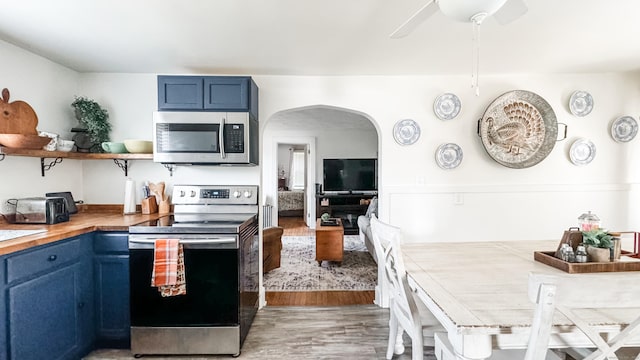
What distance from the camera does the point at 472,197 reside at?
3068 mm

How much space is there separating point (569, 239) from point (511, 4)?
1.27m

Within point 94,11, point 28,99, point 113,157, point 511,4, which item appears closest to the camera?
point 511,4

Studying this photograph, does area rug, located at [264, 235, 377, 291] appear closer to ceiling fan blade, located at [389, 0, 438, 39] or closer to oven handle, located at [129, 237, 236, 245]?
oven handle, located at [129, 237, 236, 245]

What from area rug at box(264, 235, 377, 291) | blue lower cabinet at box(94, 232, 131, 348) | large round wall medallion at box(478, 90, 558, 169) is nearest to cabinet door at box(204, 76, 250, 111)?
blue lower cabinet at box(94, 232, 131, 348)

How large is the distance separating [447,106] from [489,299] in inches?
87.2

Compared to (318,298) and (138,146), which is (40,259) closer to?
(138,146)

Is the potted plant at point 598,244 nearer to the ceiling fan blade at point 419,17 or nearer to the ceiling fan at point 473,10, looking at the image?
the ceiling fan at point 473,10

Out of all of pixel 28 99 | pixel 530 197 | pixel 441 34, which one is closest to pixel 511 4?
pixel 441 34

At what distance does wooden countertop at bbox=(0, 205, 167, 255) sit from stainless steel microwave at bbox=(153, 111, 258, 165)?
61cm

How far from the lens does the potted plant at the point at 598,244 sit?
5.04ft

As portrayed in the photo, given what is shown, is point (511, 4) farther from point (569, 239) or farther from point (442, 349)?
point (442, 349)

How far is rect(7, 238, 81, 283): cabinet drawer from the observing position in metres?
1.63

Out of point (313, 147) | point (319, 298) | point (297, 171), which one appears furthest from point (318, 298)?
point (297, 171)

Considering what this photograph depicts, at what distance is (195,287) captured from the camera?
2.12m
